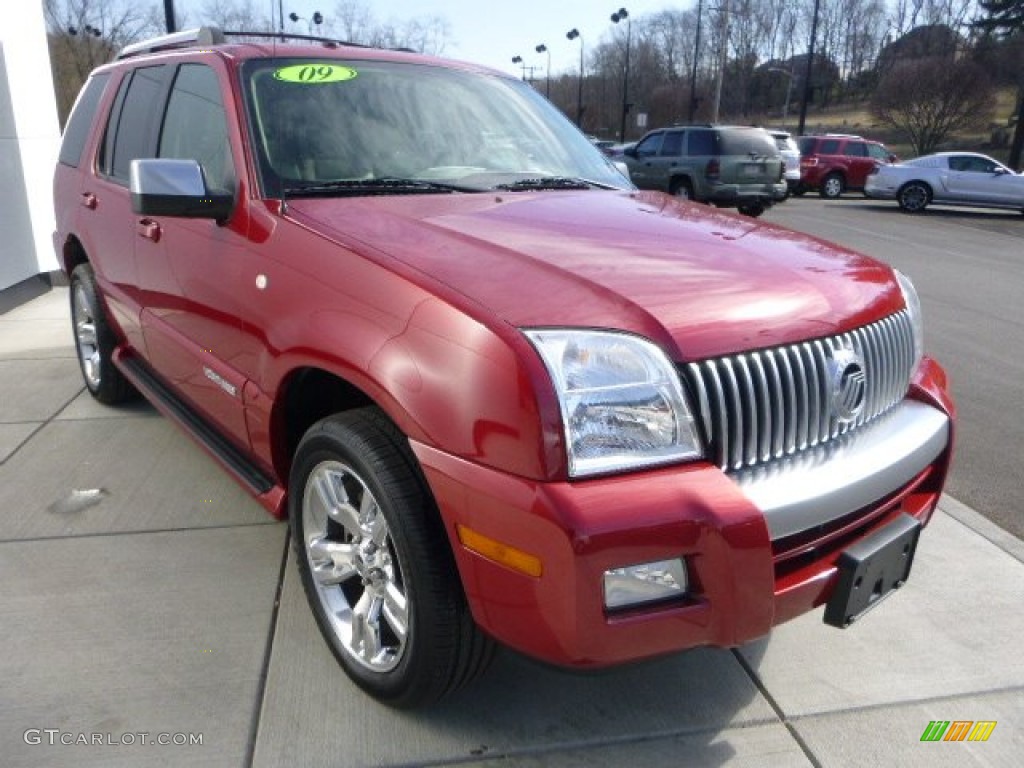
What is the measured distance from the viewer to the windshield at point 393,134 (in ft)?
9.69

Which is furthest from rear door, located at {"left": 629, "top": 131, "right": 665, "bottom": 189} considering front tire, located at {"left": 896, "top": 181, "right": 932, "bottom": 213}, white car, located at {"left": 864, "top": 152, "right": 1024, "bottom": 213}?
front tire, located at {"left": 896, "top": 181, "right": 932, "bottom": 213}

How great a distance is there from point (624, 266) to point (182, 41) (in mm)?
2733

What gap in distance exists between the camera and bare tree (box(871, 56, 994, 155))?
4131 centimetres

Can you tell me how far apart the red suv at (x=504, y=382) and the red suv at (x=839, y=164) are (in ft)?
82.1

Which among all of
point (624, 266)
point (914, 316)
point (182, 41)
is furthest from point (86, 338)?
point (914, 316)

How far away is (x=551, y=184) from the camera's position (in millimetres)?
3336

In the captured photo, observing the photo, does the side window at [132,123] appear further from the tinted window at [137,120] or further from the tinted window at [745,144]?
the tinted window at [745,144]

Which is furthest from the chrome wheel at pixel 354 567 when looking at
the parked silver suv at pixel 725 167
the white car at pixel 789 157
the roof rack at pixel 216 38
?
the white car at pixel 789 157

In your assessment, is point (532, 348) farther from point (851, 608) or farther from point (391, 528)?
point (851, 608)

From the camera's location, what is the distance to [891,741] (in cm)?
240

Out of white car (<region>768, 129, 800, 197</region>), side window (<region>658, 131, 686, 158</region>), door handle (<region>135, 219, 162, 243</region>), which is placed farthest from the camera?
white car (<region>768, 129, 800, 197</region>)

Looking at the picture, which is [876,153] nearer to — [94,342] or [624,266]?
[94,342]

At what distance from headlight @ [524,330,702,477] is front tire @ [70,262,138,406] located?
3502mm

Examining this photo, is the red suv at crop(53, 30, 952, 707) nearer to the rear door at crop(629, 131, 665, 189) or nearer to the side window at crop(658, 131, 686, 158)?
the side window at crop(658, 131, 686, 158)
